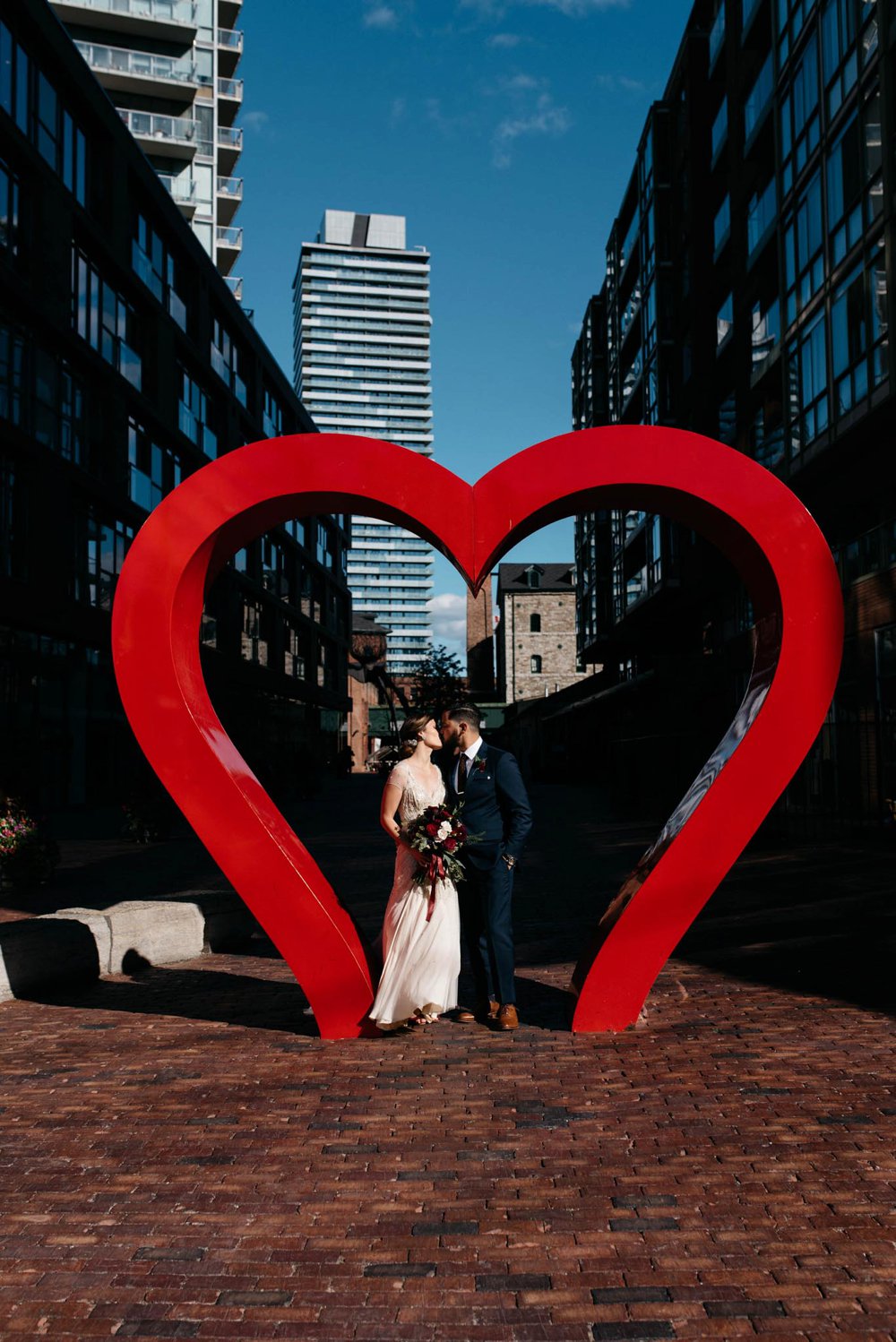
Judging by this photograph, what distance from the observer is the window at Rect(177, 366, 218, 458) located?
37812 mm

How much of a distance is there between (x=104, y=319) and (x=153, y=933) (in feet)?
81.4

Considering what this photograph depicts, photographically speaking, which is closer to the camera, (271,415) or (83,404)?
(83,404)

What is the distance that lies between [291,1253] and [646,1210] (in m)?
1.30

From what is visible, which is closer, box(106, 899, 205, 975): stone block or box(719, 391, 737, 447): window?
box(106, 899, 205, 975): stone block

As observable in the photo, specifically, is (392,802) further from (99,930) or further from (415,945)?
(99,930)

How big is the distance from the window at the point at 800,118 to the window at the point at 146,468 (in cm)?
1814

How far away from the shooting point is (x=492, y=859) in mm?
7027

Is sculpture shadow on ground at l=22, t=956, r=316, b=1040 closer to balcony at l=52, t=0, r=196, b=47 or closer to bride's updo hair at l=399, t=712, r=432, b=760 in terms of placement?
bride's updo hair at l=399, t=712, r=432, b=760

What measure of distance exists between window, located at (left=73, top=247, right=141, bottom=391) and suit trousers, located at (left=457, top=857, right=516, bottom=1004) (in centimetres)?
2533

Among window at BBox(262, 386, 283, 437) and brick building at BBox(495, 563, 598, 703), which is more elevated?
window at BBox(262, 386, 283, 437)

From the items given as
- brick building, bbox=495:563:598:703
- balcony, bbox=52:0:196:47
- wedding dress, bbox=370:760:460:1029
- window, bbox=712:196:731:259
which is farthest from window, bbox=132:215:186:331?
brick building, bbox=495:563:598:703

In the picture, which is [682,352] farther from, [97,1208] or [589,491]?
[97,1208]

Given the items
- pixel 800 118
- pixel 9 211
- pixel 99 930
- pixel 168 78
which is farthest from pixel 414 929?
pixel 168 78

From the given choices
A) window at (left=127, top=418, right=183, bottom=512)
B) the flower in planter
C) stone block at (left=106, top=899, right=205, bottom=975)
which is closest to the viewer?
stone block at (left=106, top=899, right=205, bottom=975)
